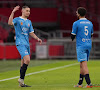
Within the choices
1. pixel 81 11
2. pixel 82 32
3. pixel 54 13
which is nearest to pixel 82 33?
pixel 82 32

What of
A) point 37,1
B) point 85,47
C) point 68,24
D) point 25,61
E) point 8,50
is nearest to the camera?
point 85,47

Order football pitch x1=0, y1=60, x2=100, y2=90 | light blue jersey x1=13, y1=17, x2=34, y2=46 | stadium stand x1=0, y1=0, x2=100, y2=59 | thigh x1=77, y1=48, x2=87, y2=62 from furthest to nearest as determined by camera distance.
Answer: stadium stand x1=0, y1=0, x2=100, y2=59 < light blue jersey x1=13, y1=17, x2=34, y2=46 < football pitch x1=0, y1=60, x2=100, y2=90 < thigh x1=77, y1=48, x2=87, y2=62

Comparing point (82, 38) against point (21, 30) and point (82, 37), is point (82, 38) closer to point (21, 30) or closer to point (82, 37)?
point (82, 37)

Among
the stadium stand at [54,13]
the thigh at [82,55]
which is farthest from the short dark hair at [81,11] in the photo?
the stadium stand at [54,13]

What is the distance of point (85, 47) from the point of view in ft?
27.6

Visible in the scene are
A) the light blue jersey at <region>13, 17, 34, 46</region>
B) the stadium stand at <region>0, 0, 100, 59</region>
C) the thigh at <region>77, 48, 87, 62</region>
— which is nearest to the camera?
the thigh at <region>77, 48, 87, 62</region>

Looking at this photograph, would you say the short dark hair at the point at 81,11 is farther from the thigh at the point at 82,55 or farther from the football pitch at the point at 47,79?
the football pitch at the point at 47,79

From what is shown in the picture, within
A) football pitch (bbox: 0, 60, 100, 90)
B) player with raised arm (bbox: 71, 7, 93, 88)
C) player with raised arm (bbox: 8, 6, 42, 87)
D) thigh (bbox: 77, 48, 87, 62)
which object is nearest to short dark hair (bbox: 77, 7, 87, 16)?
player with raised arm (bbox: 71, 7, 93, 88)

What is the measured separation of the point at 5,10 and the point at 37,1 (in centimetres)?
362

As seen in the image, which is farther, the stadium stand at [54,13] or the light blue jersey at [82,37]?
the stadium stand at [54,13]

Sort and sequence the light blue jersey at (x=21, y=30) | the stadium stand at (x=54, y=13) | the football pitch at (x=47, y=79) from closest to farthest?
the football pitch at (x=47, y=79) → the light blue jersey at (x=21, y=30) → the stadium stand at (x=54, y=13)

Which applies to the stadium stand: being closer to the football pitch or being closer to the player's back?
the football pitch

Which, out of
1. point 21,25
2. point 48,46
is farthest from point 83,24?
point 48,46

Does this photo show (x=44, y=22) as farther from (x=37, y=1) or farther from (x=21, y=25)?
(x=21, y=25)
